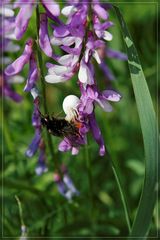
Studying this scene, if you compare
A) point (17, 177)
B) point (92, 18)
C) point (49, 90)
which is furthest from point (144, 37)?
point (92, 18)

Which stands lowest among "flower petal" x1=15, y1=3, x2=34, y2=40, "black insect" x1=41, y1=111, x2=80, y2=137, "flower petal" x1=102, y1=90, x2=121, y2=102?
"black insect" x1=41, y1=111, x2=80, y2=137

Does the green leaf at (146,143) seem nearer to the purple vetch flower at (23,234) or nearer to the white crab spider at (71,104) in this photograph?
the white crab spider at (71,104)

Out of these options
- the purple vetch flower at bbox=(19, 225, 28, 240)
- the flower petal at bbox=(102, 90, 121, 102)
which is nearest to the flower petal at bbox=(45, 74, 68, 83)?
the flower petal at bbox=(102, 90, 121, 102)

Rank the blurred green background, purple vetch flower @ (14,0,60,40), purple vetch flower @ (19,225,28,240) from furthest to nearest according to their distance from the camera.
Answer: the blurred green background → purple vetch flower @ (19,225,28,240) → purple vetch flower @ (14,0,60,40)

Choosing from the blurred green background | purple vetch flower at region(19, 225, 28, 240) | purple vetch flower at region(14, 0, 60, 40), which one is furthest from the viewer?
the blurred green background

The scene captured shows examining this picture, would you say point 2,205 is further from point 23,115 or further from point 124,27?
point 124,27

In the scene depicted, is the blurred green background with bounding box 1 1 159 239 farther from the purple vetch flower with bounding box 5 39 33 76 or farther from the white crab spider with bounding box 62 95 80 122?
the white crab spider with bounding box 62 95 80 122

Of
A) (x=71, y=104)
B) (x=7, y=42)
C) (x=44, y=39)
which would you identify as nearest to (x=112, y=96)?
(x=71, y=104)

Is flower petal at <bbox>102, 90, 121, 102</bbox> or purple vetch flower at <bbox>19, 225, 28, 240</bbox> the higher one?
flower petal at <bbox>102, 90, 121, 102</bbox>
